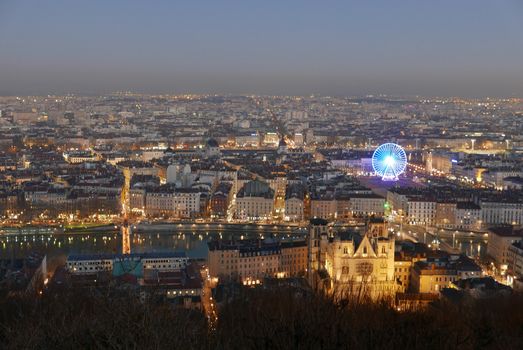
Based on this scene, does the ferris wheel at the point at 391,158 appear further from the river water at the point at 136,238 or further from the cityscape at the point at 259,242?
the river water at the point at 136,238

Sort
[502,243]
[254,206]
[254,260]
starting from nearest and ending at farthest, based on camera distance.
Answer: [254,260], [502,243], [254,206]

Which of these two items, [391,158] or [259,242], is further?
[391,158]

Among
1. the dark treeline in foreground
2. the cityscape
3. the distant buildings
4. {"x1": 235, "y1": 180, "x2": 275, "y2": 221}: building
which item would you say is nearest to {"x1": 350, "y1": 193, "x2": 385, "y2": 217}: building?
the cityscape

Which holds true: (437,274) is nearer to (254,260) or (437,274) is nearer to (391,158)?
(254,260)

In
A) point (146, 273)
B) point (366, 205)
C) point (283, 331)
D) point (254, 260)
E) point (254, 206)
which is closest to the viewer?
point (283, 331)

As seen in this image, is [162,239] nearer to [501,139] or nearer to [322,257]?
[322,257]

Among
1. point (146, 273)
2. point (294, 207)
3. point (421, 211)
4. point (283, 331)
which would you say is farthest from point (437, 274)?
point (294, 207)
